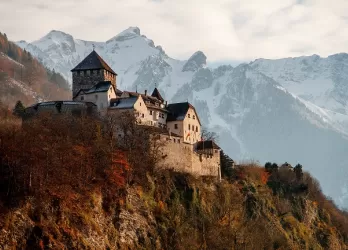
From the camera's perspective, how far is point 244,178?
308ft

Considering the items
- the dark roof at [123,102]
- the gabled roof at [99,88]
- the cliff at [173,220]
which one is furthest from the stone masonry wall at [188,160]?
the gabled roof at [99,88]

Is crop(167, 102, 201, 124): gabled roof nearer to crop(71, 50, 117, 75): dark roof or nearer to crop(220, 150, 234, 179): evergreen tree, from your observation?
crop(220, 150, 234, 179): evergreen tree

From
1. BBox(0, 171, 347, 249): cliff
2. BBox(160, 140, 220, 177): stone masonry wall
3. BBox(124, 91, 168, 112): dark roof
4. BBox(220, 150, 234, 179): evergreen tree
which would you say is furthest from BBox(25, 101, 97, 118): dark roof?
BBox(220, 150, 234, 179): evergreen tree

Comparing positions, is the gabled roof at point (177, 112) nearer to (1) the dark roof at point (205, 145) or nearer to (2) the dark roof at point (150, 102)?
(2) the dark roof at point (150, 102)

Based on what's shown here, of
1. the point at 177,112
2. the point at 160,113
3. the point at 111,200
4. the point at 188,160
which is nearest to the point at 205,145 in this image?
the point at 177,112

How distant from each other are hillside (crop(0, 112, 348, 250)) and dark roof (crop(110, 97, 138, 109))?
5.91 metres

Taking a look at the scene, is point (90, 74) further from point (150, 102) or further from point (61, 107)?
point (61, 107)

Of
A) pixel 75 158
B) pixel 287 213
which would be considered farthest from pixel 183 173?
pixel 287 213

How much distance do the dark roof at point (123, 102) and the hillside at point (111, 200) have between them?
5910 millimetres

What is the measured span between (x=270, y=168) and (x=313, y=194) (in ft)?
33.3

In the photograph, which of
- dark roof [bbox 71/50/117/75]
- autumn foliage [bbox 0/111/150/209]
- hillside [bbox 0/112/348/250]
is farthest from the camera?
dark roof [bbox 71/50/117/75]

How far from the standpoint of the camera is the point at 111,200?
6259cm

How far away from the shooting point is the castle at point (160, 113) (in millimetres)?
77938

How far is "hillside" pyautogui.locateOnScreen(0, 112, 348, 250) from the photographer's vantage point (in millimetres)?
53719
